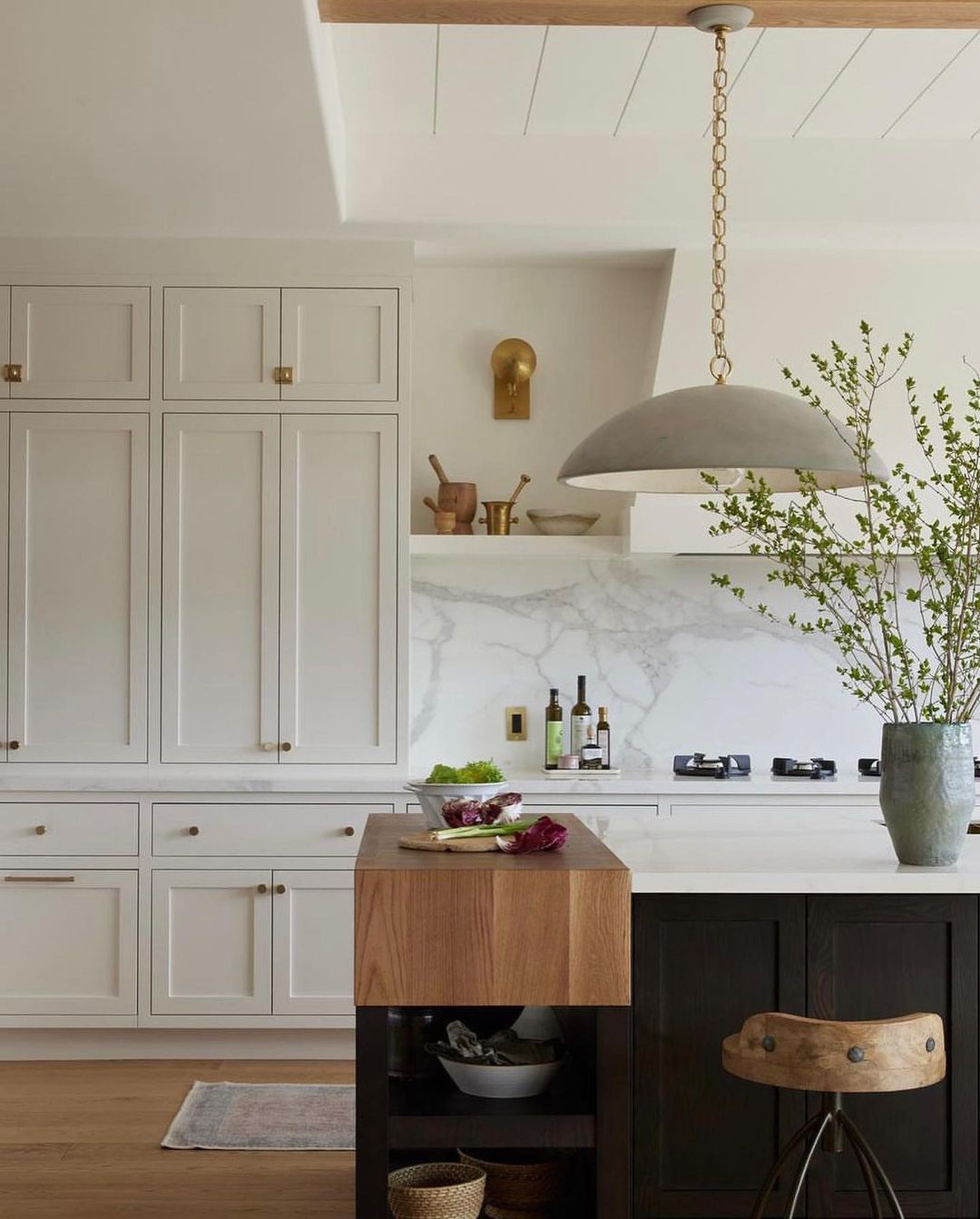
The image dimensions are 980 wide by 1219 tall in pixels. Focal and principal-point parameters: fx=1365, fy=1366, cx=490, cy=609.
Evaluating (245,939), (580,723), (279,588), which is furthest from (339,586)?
(245,939)

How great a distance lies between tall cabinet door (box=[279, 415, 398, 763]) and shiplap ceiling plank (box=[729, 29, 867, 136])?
147cm

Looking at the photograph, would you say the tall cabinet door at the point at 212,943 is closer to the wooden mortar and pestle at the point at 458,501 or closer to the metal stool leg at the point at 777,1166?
the wooden mortar and pestle at the point at 458,501

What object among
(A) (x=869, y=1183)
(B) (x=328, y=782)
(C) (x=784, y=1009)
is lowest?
(A) (x=869, y=1183)

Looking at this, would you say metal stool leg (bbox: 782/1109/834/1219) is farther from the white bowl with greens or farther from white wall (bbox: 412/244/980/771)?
white wall (bbox: 412/244/980/771)

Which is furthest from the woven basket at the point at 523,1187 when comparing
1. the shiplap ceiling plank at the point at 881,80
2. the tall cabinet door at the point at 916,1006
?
the shiplap ceiling plank at the point at 881,80

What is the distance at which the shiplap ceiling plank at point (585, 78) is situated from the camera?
3.56 meters

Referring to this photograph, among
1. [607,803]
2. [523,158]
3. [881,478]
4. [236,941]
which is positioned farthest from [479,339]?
[881,478]

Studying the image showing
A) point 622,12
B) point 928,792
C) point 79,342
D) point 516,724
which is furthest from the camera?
point 516,724

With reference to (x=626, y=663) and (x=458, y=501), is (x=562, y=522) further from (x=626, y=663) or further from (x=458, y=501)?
(x=626, y=663)

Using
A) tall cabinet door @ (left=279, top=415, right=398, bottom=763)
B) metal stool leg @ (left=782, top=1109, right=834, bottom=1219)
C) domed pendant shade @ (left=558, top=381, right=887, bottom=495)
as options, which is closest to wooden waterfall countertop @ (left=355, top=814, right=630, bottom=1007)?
metal stool leg @ (left=782, top=1109, right=834, bottom=1219)

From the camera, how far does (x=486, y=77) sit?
12.6 ft

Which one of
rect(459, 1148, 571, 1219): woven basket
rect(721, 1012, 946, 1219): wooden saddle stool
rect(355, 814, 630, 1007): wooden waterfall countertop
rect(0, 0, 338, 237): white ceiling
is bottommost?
rect(459, 1148, 571, 1219): woven basket

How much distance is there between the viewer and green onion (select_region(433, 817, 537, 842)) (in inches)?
104

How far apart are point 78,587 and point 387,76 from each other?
6.19ft
